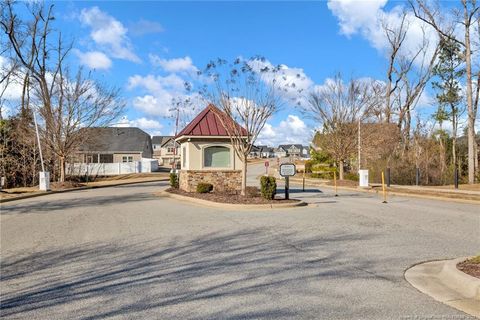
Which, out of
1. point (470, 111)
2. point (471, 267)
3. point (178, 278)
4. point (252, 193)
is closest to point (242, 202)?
point (252, 193)

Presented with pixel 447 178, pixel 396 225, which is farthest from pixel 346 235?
pixel 447 178

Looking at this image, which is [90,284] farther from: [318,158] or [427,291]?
[318,158]

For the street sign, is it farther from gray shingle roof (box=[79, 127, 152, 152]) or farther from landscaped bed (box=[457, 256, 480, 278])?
gray shingle roof (box=[79, 127, 152, 152])

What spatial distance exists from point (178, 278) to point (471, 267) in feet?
13.6

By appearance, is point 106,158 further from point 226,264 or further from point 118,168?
point 226,264

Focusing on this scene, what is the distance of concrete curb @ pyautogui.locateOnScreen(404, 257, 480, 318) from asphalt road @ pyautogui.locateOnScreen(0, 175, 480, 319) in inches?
7.4

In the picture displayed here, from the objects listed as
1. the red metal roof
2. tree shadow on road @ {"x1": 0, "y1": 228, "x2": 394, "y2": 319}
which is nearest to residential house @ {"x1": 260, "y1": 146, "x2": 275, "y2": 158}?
the red metal roof

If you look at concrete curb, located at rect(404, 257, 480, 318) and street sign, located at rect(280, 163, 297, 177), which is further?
street sign, located at rect(280, 163, 297, 177)

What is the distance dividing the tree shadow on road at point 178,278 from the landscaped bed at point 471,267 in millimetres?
1071

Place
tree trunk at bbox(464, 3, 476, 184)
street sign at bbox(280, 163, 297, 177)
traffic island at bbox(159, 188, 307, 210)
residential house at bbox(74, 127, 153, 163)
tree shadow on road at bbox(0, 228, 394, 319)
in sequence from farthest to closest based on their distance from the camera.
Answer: residential house at bbox(74, 127, 153, 163)
tree trunk at bbox(464, 3, 476, 184)
street sign at bbox(280, 163, 297, 177)
traffic island at bbox(159, 188, 307, 210)
tree shadow on road at bbox(0, 228, 394, 319)

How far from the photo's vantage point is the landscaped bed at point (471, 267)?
19.7 ft

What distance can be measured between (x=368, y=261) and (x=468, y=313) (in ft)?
8.30

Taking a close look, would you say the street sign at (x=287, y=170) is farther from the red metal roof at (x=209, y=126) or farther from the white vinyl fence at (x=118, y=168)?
the white vinyl fence at (x=118, y=168)

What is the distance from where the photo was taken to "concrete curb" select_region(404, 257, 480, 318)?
520 cm
